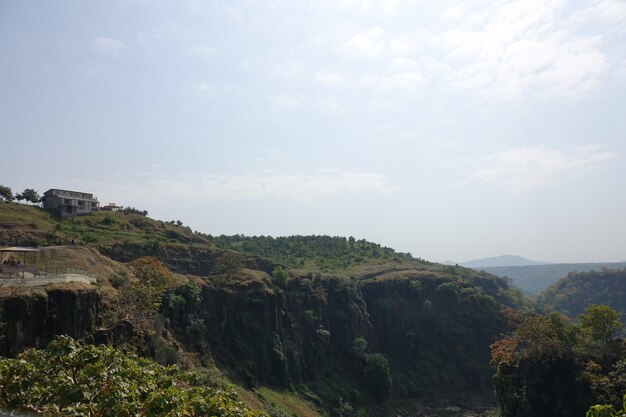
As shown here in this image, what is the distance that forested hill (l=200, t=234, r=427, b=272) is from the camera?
291ft

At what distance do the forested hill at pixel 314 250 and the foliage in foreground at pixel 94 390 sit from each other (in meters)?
68.9

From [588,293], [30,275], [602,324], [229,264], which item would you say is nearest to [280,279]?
[229,264]

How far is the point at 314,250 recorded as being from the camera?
10050 centimetres

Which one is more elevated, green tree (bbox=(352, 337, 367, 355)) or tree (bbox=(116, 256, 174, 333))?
tree (bbox=(116, 256, 174, 333))

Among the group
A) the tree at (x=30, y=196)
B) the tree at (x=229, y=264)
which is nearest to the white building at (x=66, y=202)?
the tree at (x=30, y=196)

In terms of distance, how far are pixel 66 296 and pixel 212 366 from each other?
19.7 metres

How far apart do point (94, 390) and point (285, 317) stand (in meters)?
51.5

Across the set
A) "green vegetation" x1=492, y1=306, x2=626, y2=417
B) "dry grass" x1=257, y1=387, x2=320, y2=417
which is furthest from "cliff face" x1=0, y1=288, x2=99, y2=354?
"green vegetation" x1=492, y1=306, x2=626, y2=417

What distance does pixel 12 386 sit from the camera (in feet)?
36.5

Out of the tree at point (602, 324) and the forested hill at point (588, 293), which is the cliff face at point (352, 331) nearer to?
the tree at point (602, 324)

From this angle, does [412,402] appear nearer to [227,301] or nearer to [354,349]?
[354,349]

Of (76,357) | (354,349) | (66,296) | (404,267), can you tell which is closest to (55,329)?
(66,296)

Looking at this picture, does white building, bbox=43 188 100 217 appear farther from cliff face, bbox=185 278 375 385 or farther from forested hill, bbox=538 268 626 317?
forested hill, bbox=538 268 626 317

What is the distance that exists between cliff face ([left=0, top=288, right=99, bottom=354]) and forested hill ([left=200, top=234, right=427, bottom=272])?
52337 millimetres
